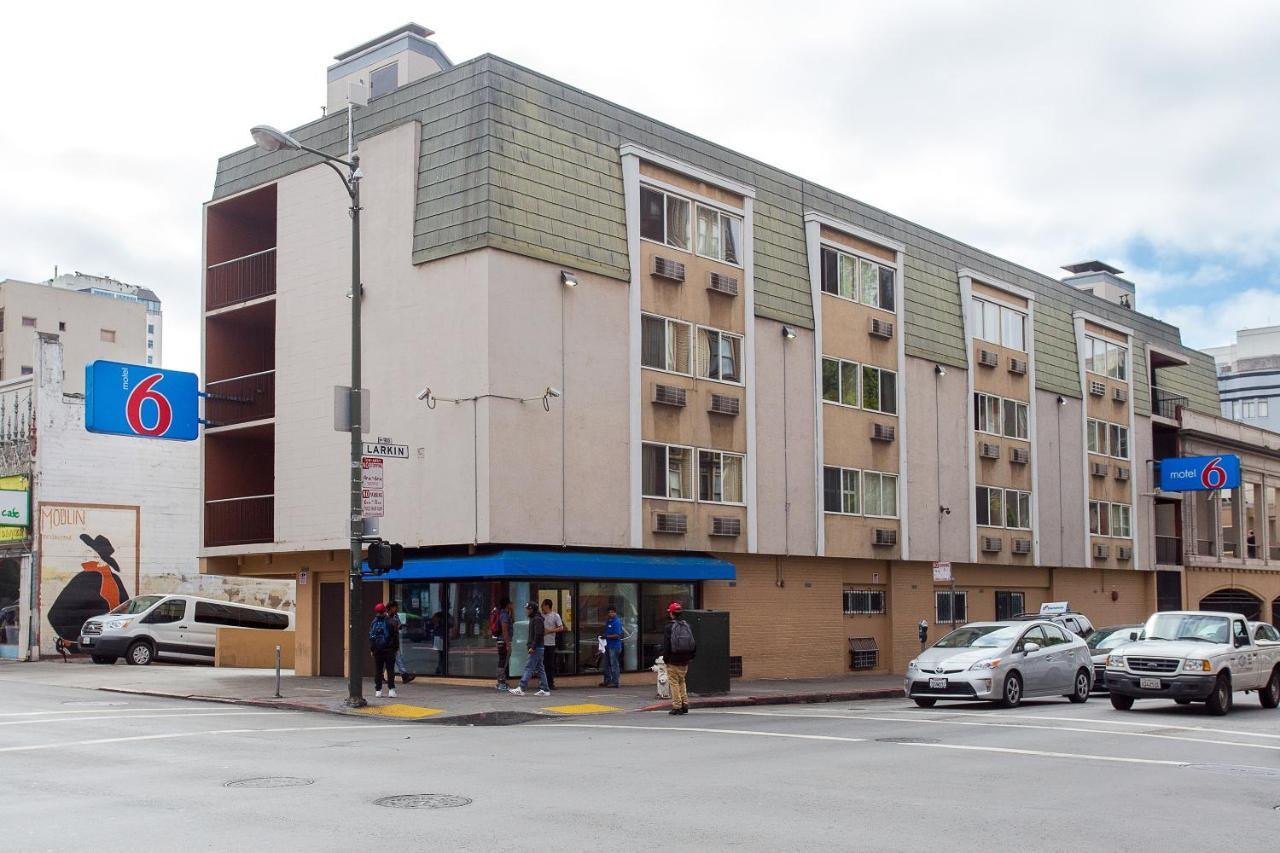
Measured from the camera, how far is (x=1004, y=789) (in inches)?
474

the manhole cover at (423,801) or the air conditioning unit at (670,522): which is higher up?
the air conditioning unit at (670,522)

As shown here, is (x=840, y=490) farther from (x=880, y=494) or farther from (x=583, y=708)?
(x=583, y=708)

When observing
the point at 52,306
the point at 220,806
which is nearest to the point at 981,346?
the point at 220,806

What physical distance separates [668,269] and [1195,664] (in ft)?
43.4

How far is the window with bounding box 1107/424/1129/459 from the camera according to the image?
4628 cm

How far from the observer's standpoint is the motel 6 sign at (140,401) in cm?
2675

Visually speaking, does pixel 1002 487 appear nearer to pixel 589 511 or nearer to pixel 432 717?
pixel 589 511

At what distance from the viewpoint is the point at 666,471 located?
28594 mm

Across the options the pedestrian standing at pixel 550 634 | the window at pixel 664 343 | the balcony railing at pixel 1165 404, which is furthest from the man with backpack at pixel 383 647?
the balcony railing at pixel 1165 404

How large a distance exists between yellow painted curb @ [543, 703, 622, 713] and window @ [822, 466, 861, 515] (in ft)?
39.5

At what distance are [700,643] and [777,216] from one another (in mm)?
12245

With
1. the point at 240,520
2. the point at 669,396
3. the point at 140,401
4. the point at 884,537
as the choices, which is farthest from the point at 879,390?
the point at 140,401

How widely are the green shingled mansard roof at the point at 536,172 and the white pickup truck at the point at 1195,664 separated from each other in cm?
1228

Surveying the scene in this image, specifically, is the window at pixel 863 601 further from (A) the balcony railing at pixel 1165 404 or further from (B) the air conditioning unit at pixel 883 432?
(A) the balcony railing at pixel 1165 404
